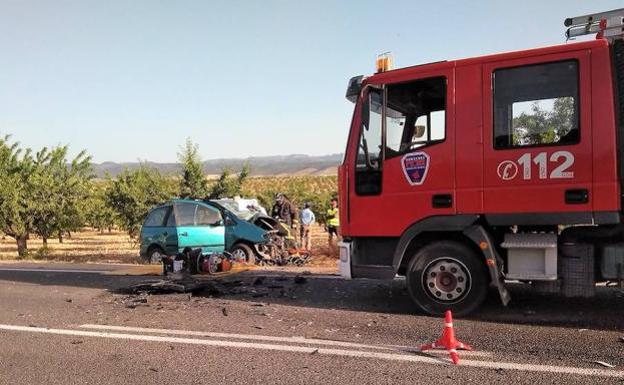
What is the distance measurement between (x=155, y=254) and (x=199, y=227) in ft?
4.60

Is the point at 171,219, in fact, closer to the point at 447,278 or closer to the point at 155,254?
the point at 155,254

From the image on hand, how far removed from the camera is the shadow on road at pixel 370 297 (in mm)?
6363

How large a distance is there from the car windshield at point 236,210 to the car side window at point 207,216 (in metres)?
0.43

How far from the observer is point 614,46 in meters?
5.82

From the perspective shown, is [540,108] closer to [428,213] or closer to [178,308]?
[428,213]

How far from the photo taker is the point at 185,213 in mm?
13633

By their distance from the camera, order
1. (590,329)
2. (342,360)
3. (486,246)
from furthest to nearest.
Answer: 1. (486,246)
2. (590,329)
3. (342,360)

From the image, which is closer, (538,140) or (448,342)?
(448,342)

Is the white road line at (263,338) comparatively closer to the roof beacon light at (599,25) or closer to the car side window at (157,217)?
the roof beacon light at (599,25)

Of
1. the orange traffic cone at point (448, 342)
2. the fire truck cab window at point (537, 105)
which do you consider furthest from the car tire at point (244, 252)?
the orange traffic cone at point (448, 342)

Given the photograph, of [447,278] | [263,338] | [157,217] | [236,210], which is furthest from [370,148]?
[157,217]

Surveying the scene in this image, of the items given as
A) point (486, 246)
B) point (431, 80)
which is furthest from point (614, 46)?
point (486, 246)

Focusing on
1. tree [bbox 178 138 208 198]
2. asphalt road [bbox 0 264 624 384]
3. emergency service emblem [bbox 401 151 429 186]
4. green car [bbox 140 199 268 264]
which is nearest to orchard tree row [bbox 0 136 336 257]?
tree [bbox 178 138 208 198]

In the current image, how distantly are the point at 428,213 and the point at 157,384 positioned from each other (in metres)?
3.58
